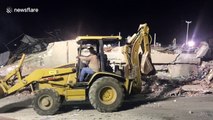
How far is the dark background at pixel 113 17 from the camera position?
94.3ft

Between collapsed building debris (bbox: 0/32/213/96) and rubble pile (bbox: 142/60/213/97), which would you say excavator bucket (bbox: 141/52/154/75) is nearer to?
collapsed building debris (bbox: 0/32/213/96)

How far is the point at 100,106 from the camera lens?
492 inches

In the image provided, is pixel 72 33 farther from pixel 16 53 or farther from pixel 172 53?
pixel 172 53

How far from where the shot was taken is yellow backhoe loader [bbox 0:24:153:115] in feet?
41.1

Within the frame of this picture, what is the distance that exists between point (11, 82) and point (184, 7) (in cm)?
1936

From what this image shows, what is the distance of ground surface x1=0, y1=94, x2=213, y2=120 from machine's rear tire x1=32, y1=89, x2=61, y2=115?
208 mm

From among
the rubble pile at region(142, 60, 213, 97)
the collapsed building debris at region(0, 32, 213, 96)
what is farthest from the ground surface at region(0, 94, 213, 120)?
the collapsed building debris at region(0, 32, 213, 96)

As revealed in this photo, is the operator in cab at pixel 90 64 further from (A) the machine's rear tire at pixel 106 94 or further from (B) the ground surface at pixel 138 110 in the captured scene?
(B) the ground surface at pixel 138 110

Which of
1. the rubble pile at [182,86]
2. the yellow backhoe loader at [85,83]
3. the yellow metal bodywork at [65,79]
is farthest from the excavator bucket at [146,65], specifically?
the rubble pile at [182,86]

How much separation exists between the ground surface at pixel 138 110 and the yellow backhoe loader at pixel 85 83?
37cm

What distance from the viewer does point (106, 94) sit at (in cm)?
1270

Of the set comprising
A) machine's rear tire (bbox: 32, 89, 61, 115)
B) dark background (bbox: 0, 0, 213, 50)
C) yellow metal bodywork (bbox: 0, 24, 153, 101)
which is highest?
dark background (bbox: 0, 0, 213, 50)

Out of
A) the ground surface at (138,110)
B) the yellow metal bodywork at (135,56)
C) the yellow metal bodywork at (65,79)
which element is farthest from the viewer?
the yellow metal bodywork at (135,56)

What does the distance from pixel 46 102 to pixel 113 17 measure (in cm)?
1868
